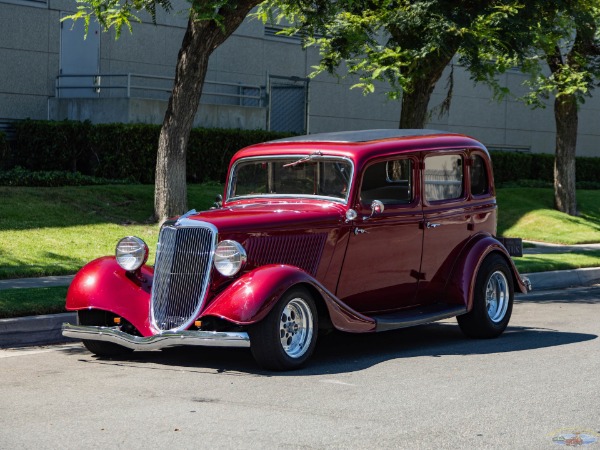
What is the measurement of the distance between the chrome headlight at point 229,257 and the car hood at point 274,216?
6.6 inches

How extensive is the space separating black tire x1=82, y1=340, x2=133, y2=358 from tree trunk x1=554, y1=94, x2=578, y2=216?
1949 cm

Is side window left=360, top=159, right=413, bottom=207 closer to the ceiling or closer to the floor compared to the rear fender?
closer to the ceiling

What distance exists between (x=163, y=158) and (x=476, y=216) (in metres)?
8.20

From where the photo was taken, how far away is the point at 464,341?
10500 mm

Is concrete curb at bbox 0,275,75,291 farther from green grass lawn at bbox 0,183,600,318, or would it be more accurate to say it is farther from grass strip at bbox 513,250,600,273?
grass strip at bbox 513,250,600,273

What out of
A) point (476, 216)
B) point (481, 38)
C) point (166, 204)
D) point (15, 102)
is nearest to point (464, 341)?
point (476, 216)

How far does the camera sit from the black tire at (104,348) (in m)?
9.27

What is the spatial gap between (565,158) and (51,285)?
17328 mm

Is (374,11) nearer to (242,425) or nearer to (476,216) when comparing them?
(476,216)

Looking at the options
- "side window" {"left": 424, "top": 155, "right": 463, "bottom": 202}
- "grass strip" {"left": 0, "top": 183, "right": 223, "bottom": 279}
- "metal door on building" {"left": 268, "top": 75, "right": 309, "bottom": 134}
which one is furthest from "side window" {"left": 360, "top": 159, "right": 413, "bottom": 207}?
"metal door on building" {"left": 268, "top": 75, "right": 309, "bottom": 134}

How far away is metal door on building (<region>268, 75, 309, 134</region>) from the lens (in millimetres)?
28562

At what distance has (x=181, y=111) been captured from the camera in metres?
17.8

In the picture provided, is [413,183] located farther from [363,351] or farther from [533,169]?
[533,169]
